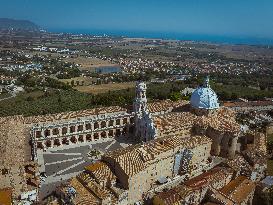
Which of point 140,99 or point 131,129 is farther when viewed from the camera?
point 131,129

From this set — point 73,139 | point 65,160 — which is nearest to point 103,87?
point 73,139

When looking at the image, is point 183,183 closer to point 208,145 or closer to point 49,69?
point 208,145

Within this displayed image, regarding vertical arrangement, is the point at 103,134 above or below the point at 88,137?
above

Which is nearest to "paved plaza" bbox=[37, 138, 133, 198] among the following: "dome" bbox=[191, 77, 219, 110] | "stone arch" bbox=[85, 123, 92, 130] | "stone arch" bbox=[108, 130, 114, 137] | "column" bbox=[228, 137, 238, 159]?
"stone arch" bbox=[108, 130, 114, 137]

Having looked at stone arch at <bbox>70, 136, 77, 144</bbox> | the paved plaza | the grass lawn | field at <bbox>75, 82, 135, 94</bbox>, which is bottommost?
the paved plaza

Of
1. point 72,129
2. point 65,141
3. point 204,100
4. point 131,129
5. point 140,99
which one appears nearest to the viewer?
point 204,100

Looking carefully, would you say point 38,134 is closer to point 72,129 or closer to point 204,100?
point 72,129

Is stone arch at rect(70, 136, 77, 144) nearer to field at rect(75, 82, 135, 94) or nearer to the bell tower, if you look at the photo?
the bell tower

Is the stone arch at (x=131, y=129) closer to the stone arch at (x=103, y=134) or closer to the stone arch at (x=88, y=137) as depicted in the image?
the stone arch at (x=103, y=134)

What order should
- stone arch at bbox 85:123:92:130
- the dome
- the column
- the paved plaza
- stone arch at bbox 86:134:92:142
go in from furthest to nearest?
stone arch at bbox 86:134:92:142 < stone arch at bbox 85:123:92:130 < the dome < the column < the paved plaza

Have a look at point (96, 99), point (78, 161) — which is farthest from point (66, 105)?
point (78, 161)

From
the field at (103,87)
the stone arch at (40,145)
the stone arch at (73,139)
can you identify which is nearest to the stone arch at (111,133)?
the stone arch at (73,139)
